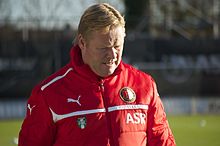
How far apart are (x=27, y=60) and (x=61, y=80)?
18.8 metres

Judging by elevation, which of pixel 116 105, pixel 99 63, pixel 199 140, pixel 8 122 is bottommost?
pixel 8 122

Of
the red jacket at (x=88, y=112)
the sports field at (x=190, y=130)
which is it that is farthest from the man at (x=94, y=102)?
the sports field at (x=190, y=130)

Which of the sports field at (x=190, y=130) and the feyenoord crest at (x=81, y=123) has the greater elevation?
the feyenoord crest at (x=81, y=123)

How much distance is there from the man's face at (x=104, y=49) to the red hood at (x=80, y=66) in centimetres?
3

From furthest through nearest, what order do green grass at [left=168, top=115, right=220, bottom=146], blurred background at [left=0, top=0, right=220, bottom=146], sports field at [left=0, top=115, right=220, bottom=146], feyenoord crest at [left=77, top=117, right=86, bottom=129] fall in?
blurred background at [left=0, top=0, right=220, bottom=146] < sports field at [left=0, top=115, right=220, bottom=146] < green grass at [left=168, top=115, right=220, bottom=146] < feyenoord crest at [left=77, top=117, right=86, bottom=129]

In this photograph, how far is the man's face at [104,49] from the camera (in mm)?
3744

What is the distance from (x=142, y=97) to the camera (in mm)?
3961

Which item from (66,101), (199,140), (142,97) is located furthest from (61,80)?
(199,140)

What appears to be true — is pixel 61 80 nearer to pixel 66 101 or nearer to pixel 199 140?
pixel 66 101

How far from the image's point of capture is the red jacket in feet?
12.6

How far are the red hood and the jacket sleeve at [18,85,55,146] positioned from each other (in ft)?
0.87

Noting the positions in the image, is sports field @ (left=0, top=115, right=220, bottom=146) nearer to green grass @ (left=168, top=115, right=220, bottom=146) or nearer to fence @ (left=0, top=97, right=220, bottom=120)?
green grass @ (left=168, top=115, right=220, bottom=146)

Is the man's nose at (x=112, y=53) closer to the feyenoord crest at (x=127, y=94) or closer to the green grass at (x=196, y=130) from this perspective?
the feyenoord crest at (x=127, y=94)

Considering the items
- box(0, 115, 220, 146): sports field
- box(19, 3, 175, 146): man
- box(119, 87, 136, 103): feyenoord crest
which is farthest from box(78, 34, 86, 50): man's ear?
box(0, 115, 220, 146): sports field
